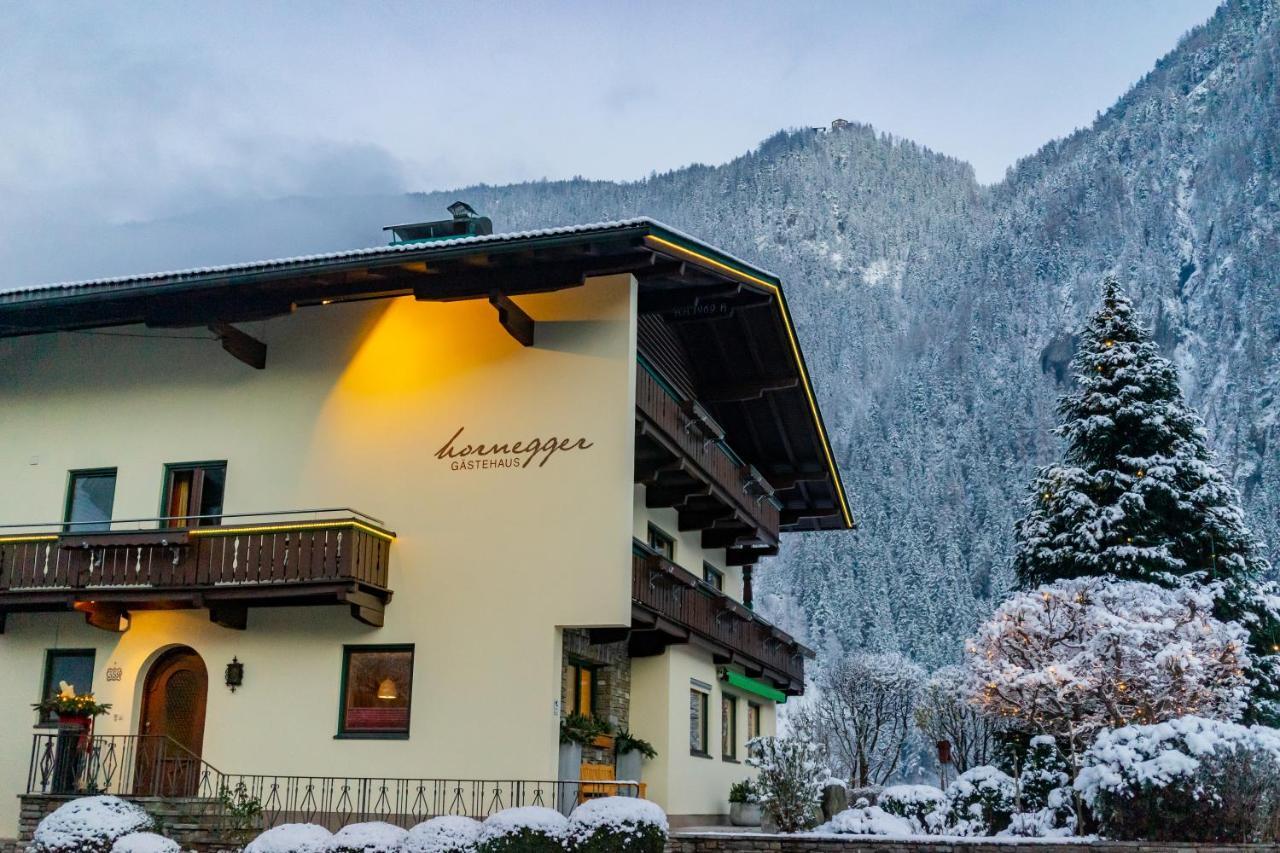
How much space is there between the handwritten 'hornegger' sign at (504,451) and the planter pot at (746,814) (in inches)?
364

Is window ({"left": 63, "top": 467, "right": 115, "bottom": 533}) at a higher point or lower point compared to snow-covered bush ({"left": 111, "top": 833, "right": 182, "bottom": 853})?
higher

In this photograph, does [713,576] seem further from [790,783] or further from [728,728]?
[790,783]

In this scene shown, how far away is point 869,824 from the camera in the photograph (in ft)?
62.1

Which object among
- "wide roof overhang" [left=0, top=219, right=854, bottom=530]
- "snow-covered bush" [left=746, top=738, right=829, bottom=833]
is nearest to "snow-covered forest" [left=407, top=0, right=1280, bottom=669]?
"snow-covered bush" [left=746, top=738, right=829, bottom=833]

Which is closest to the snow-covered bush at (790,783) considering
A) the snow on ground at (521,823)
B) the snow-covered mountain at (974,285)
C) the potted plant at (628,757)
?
the potted plant at (628,757)

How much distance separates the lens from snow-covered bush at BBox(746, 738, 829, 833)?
2155 cm

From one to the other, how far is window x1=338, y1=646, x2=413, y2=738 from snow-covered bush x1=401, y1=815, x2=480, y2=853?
12.8 ft

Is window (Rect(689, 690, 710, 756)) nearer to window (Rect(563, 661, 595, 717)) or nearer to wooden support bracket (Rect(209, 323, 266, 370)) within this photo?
window (Rect(563, 661, 595, 717))

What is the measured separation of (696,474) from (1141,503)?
468 inches

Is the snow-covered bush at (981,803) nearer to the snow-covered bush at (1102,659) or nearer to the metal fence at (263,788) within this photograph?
the snow-covered bush at (1102,659)

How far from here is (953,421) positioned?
425 feet

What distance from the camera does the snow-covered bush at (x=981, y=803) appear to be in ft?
63.4

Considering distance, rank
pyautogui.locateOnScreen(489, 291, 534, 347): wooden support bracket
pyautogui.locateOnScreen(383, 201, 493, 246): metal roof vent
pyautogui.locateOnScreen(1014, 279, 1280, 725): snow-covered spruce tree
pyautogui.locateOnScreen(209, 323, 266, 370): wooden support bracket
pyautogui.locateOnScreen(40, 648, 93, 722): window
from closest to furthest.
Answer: pyautogui.locateOnScreen(489, 291, 534, 347): wooden support bracket → pyautogui.locateOnScreen(209, 323, 266, 370): wooden support bracket → pyautogui.locateOnScreen(40, 648, 93, 722): window → pyautogui.locateOnScreen(383, 201, 493, 246): metal roof vent → pyautogui.locateOnScreen(1014, 279, 1280, 725): snow-covered spruce tree

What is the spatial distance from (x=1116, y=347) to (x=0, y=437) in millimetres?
23594
